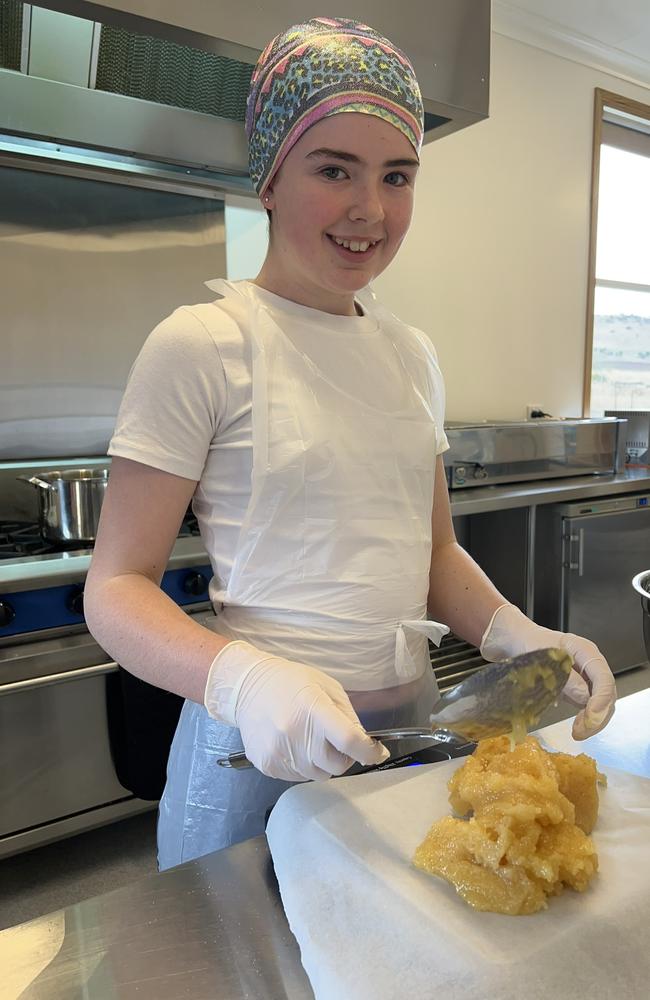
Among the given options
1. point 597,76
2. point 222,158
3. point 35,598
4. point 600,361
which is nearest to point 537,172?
point 597,76

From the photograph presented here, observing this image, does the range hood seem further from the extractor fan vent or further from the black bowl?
the black bowl

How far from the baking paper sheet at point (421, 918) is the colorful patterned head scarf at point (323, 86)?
79cm

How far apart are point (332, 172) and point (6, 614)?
1.22 metres

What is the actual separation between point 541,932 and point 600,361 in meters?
3.90

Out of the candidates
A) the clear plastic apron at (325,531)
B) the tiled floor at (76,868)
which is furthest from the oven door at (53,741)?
the clear plastic apron at (325,531)

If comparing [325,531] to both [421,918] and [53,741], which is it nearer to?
[421,918]

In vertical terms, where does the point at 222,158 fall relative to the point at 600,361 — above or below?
above

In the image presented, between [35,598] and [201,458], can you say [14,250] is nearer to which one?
[35,598]

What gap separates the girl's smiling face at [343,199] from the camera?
89 cm

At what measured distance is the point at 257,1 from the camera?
140 cm

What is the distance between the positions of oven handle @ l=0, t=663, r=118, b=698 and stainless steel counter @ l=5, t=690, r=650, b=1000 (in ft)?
3.57

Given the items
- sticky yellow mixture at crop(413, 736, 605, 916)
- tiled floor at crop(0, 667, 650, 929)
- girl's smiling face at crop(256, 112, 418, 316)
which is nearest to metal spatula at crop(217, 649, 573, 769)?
sticky yellow mixture at crop(413, 736, 605, 916)

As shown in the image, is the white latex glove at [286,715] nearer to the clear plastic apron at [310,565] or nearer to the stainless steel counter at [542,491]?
the clear plastic apron at [310,565]

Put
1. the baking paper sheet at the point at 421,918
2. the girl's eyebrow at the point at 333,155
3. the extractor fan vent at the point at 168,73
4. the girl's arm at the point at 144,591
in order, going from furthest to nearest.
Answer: the extractor fan vent at the point at 168,73
the girl's eyebrow at the point at 333,155
the girl's arm at the point at 144,591
the baking paper sheet at the point at 421,918
